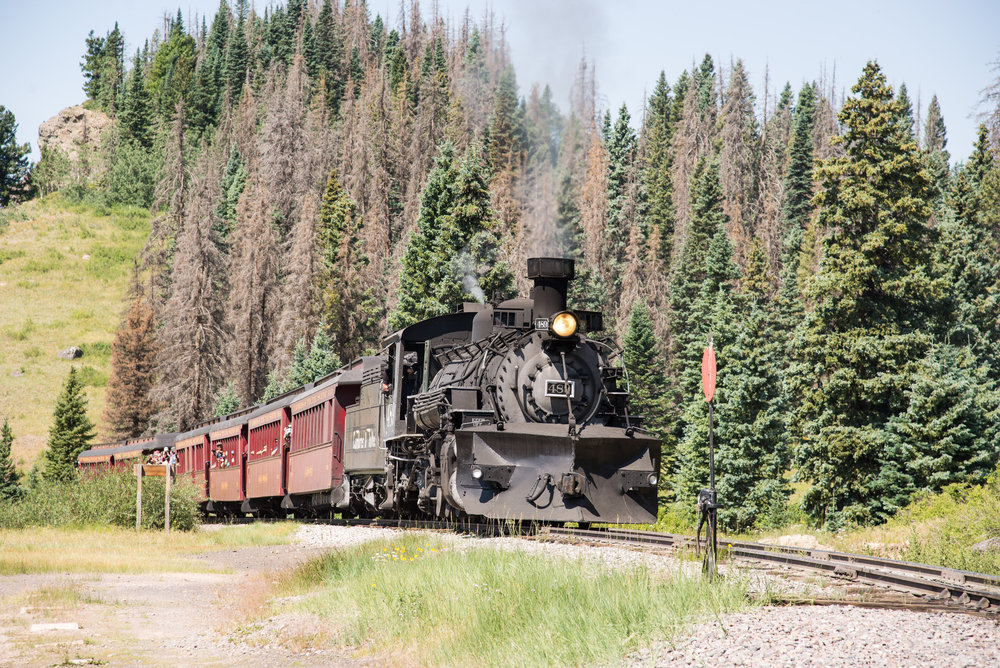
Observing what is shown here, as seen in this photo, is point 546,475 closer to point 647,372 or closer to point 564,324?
point 564,324

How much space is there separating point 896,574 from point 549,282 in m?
6.79

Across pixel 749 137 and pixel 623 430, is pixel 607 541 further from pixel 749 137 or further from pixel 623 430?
pixel 749 137

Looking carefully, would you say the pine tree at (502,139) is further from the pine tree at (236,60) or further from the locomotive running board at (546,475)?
the pine tree at (236,60)

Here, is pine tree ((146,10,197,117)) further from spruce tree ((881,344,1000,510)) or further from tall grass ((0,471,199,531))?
spruce tree ((881,344,1000,510))

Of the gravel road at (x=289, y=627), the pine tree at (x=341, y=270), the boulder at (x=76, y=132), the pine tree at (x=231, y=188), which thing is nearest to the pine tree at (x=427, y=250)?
the pine tree at (x=341, y=270)

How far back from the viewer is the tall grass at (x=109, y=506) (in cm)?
2492

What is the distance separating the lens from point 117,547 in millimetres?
20641

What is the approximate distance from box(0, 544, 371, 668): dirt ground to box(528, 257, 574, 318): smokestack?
581 cm

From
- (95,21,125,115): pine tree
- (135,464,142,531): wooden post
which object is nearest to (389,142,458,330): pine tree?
(135,464,142,531): wooden post

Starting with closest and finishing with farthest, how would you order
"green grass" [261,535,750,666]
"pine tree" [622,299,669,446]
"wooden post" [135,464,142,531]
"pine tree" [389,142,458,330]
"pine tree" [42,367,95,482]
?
"green grass" [261,535,750,666], "wooden post" [135,464,142,531], "pine tree" [389,142,458,330], "pine tree" [622,299,669,446], "pine tree" [42,367,95,482]

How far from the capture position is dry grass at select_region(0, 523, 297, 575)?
1709 cm

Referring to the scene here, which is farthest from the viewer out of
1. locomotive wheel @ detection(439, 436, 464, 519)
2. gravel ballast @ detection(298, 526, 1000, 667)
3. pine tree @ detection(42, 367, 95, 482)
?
pine tree @ detection(42, 367, 95, 482)

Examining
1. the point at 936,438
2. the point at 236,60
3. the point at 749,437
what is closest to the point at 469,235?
the point at 749,437

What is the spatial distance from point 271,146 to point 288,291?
42.9 feet
